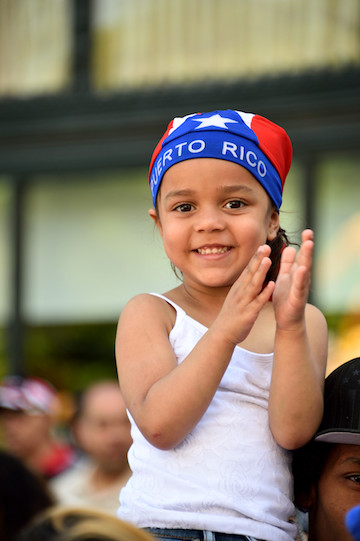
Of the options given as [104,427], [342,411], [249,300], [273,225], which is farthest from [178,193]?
[104,427]

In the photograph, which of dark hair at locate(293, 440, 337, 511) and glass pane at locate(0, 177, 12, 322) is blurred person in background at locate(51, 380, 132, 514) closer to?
glass pane at locate(0, 177, 12, 322)

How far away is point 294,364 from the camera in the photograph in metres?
2.25

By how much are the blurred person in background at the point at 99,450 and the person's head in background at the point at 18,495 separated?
1927 mm

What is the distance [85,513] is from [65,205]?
5.77 m

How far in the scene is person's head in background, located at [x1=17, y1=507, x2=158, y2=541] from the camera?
1.74 meters

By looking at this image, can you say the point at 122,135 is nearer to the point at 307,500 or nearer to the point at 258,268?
the point at 307,500

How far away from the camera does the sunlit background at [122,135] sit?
659 cm

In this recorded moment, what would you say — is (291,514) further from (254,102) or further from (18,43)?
(18,43)

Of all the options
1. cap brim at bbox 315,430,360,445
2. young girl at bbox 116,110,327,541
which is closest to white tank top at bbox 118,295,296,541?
young girl at bbox 116,110,327,541

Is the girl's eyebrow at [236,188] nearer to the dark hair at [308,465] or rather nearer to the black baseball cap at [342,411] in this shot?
the black baseball cap at [342,411]

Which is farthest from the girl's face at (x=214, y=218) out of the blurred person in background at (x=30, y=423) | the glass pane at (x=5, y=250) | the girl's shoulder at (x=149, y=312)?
the glass pane at (x=5, y=250)

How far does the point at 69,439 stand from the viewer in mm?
7344

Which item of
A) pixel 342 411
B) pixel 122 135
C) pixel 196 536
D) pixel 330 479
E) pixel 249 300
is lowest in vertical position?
pixel 196 536

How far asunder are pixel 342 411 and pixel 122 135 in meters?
4.87
